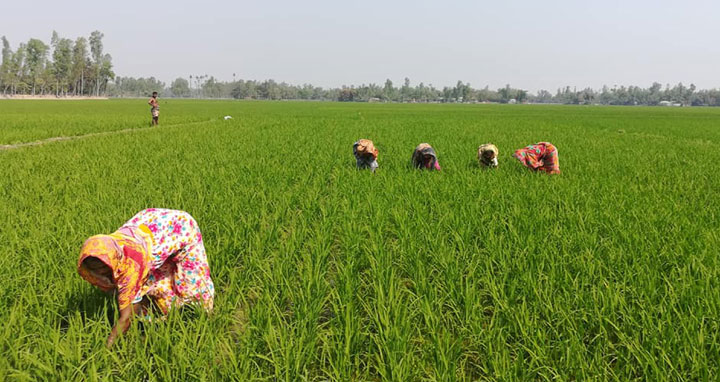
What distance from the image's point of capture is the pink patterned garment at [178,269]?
1.76 m

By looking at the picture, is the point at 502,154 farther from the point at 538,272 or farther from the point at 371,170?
the point at 538,272

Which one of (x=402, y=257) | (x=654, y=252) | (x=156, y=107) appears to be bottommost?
(x=402, y=257)

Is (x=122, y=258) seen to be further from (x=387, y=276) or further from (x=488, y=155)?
(x=488, y=155)

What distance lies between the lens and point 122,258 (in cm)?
140

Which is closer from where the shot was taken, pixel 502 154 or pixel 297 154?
pixel 297 154

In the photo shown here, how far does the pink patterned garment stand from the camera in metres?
1.76

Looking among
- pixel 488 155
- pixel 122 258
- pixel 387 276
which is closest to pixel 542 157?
pixel 488 155

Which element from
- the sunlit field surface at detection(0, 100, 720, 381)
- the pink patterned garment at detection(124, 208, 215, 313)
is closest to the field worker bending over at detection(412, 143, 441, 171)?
the sunlit field surface at detection(0, 100, 720, 381)

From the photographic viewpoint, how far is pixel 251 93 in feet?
387

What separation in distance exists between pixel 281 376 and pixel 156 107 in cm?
1454

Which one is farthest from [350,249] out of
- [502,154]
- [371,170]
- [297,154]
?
[502,154]

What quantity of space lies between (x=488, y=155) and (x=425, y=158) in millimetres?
967

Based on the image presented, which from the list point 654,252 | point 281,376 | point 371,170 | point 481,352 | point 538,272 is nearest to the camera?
point 281,376

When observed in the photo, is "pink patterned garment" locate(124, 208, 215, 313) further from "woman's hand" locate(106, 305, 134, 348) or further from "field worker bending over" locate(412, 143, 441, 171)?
"field worker bending over" locate(412, 143, 441, 171)
